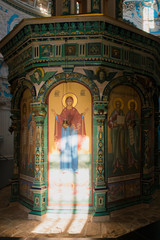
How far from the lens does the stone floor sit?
505 cm

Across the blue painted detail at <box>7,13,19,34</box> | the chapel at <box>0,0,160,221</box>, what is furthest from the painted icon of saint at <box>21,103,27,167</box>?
the blue painted detail at <box>7,13,19,34</box>

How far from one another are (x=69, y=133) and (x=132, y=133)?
197cm

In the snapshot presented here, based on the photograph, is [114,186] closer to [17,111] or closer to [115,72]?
[115,72]

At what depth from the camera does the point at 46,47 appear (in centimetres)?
606

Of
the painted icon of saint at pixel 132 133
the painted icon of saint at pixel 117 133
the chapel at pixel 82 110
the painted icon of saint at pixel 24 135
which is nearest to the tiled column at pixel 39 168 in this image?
the chapel at pixel 82 110

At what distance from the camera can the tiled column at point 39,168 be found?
597cm

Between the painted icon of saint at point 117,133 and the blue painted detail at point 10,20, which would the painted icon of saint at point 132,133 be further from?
the blue painted detail at point 10,20

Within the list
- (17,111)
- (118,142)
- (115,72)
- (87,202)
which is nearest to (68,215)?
(87,202)

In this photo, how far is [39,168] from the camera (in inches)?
240

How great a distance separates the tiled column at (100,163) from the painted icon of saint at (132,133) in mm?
1011

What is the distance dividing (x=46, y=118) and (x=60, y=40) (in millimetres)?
2157

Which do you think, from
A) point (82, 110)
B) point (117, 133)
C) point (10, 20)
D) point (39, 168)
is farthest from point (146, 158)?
point (10, 20)

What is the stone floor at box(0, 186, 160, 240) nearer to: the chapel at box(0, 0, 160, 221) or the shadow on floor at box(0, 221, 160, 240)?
the shadow on floor at box(0, 221, 160, 240)

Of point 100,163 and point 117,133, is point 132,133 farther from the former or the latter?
point 100,163
